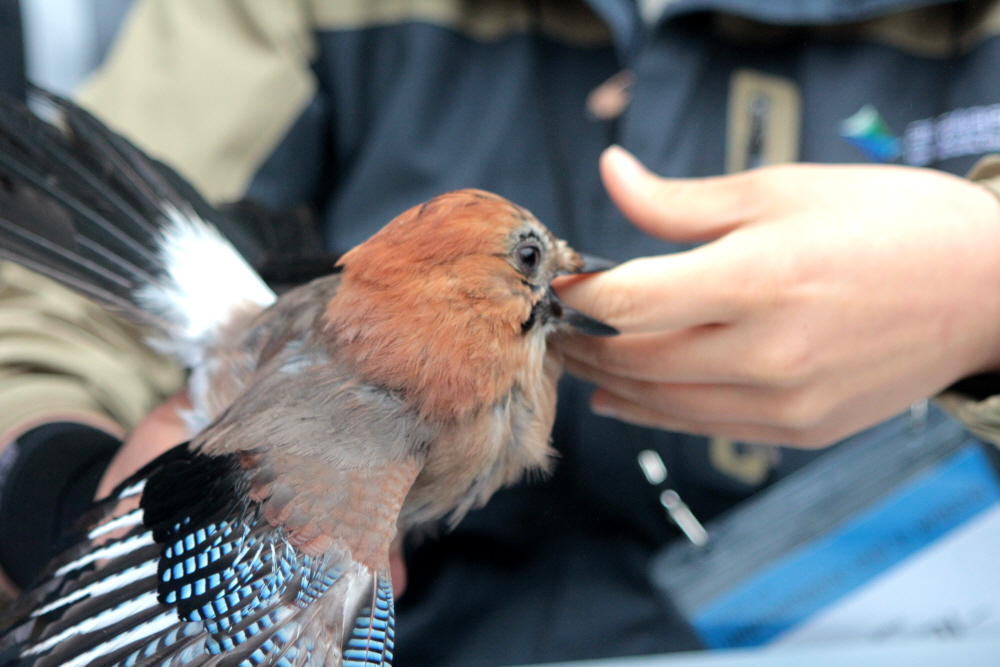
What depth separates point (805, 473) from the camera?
3.91ft

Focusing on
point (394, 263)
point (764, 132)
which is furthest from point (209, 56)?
point (764, 132)

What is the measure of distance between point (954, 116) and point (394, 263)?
Result: 3.30ft

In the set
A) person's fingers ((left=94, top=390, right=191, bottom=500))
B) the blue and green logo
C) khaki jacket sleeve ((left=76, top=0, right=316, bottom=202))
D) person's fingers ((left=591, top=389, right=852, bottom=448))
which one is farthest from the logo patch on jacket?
person's fingers ((left=94, top=390, right=191, bottom=500))

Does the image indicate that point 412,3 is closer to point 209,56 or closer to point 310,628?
point 209,56

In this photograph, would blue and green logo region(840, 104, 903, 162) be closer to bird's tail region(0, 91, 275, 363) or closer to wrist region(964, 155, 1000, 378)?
wrist region(964, 155, 1000, 378)

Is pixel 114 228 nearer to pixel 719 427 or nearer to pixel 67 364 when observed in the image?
pixel 67 364

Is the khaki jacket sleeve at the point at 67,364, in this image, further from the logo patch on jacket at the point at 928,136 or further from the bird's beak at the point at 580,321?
the logo patch on jacket at the point at 928,136

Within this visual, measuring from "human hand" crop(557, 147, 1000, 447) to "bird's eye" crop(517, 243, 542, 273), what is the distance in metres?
0.05

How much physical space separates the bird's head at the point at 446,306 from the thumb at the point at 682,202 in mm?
195

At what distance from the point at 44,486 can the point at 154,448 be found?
18cm

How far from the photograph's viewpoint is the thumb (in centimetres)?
90

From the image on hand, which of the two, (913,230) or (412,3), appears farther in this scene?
(412,3)

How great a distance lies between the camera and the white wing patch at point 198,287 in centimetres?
110

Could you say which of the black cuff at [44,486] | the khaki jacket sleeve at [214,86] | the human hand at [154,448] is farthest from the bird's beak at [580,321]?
the khaki jacket sleeve at [214,86]
